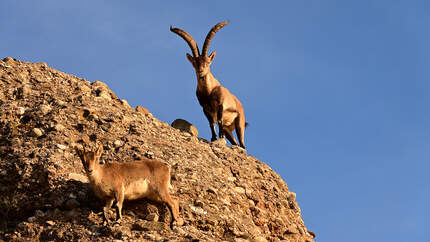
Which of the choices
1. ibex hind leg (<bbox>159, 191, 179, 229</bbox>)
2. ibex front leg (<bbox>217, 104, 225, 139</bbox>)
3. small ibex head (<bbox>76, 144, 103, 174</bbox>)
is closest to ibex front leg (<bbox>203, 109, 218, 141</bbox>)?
ibex front leg (<bbox>217, 104, 225, 139</bbox>)

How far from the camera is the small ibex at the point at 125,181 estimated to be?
834 cm

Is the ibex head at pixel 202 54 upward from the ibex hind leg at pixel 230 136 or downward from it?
upward

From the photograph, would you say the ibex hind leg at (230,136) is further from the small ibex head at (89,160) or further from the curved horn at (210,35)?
the small ibex head at (89,160)

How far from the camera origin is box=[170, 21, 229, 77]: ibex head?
51.0ft

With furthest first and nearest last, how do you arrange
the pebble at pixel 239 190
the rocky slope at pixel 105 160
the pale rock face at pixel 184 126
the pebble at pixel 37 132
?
the pale rock face at pixel 184 126
the pebble at pixel 239 190
the pebble at pixel 37 132
the rocky slope at pixel 105 160

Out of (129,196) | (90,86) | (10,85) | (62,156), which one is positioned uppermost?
(90,86)

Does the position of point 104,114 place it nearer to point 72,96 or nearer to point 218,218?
point 72,96

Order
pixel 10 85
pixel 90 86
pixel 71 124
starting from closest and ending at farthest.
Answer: pixel 71 124 < pixel 10 85 < pixel 90 86

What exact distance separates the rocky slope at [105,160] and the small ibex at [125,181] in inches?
10.1

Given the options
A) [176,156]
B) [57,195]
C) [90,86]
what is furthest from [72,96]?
[57,195]

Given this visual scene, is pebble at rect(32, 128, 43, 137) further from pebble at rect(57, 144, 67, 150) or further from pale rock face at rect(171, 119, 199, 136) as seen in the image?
pale rock face at rect(171, 119, 199, 136)

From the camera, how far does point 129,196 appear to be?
8602 mm

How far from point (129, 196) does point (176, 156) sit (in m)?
2.40


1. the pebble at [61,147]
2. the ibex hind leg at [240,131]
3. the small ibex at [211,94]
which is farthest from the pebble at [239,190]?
the ibex hind leg at [240,131]
